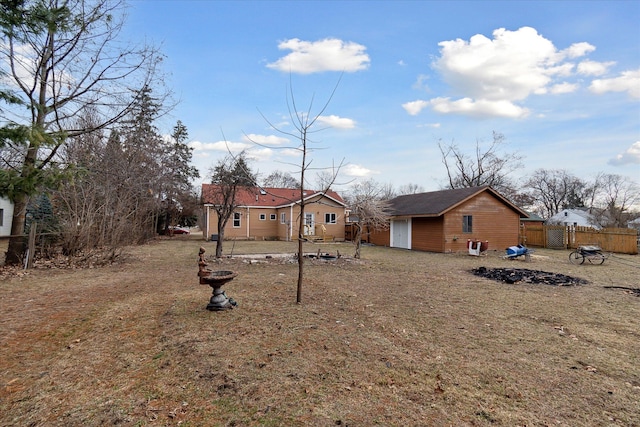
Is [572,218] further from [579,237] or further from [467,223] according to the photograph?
[467,223]

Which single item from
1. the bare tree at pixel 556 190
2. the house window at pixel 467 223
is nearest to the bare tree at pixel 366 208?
the house window at pixel 467 223

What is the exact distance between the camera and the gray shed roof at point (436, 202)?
62.0ft

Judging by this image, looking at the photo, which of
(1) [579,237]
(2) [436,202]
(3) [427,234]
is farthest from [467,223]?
(1) [579,237]

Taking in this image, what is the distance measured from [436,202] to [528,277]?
10762mm

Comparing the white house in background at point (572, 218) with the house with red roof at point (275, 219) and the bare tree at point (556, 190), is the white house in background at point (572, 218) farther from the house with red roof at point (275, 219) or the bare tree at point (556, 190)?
the house with red roof at point (275, 219)

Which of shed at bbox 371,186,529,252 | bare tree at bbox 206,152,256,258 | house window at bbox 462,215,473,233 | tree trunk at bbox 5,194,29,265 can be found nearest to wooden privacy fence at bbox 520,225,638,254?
shed at bbox 371,186,529,252

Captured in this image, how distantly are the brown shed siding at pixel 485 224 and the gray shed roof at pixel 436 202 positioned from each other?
1.24ft

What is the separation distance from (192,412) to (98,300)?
5.17m

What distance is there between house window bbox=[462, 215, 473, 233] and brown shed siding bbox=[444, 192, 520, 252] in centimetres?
15

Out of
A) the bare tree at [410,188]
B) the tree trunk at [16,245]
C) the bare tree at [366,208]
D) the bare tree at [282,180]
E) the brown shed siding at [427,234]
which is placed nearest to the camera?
the tree trunk at [16,245]

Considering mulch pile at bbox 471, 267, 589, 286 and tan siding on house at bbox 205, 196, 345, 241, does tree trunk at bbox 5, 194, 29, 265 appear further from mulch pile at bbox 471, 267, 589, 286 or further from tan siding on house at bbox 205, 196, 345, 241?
tan siding on house at bbox 205, 196, 345, 241

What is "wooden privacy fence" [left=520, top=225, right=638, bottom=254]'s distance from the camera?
59.5ft

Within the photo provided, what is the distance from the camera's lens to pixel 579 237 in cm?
2027

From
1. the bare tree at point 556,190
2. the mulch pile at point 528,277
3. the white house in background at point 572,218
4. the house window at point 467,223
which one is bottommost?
the mulch pile at point 528,277
